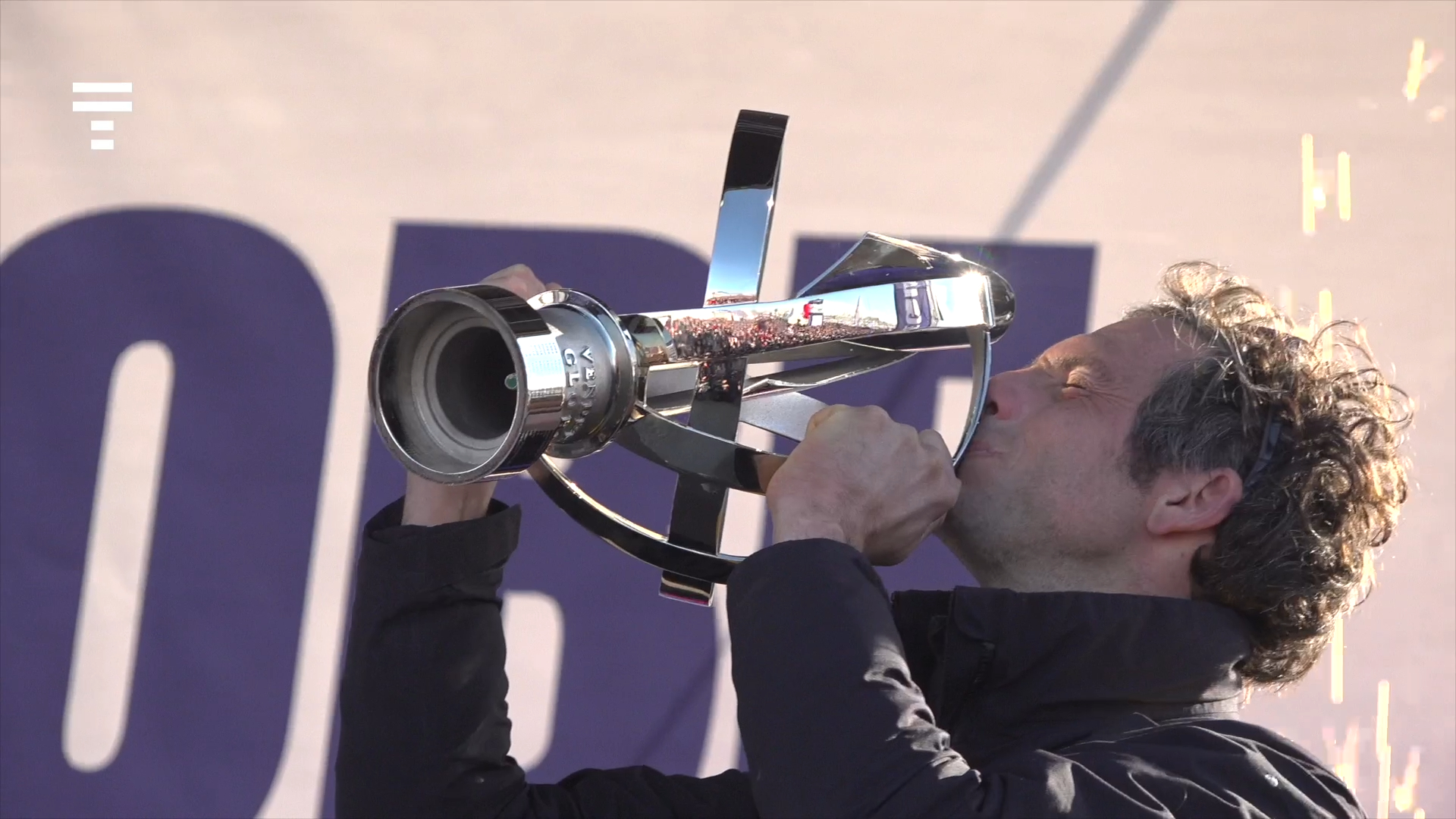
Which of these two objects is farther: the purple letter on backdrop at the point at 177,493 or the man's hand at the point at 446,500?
the purple letter on backdrop at the point at 177,493

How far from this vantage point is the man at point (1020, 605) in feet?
2.99

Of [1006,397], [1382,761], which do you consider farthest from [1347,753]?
[1006,397]

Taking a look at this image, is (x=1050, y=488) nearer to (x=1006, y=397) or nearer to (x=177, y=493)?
(x=1006, y=397)

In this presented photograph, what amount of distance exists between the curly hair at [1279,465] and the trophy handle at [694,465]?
18 centimetres

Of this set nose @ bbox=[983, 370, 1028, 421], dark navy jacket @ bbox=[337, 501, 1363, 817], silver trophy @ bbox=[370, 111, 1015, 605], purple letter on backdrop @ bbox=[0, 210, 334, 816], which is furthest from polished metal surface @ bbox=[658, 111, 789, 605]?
purple letter on backdrop @ bbox=[0, 210, 334, 816]

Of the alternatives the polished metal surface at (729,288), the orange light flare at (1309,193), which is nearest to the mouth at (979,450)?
the polished metal surface at (729,288)

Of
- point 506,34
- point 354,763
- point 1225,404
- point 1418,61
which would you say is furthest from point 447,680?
point 1418,61

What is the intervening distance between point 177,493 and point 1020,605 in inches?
43.4

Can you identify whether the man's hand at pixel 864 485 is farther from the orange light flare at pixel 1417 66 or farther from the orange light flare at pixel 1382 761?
the orange light flare at pixel 1417 66

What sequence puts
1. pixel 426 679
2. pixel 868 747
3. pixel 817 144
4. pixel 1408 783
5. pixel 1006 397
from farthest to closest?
pixel 817 144
pixel 1408 783
pixel 1006 397
pixel 426 679
pixel 868 747

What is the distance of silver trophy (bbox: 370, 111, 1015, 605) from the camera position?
919 millimetres

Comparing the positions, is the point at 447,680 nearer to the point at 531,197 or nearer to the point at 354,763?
the point at 354,763

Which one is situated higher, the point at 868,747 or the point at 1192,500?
the point at 1192,500

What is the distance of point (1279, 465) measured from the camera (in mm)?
1186
